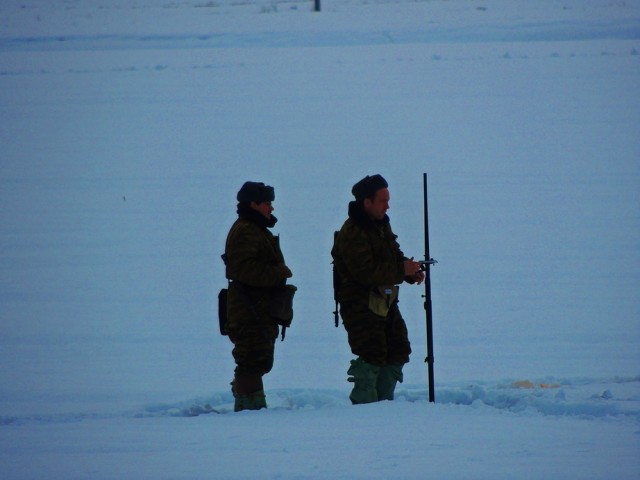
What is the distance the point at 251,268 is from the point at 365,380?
97 cm

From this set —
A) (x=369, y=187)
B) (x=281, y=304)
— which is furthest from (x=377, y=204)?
(x=281, y=304)

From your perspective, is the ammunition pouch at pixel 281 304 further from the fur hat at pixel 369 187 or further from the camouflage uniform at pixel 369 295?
the fur hat at pixel 369 187

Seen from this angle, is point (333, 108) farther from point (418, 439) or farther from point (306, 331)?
point (418, 439)

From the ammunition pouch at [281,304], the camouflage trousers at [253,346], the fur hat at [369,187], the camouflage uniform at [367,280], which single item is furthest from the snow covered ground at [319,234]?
the fur hat at [369,187]

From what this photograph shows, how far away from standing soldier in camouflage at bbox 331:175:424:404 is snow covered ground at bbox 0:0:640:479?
358mm

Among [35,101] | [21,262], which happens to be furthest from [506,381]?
[35,101]

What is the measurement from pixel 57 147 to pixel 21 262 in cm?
628

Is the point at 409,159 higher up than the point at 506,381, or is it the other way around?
the point at 409,159

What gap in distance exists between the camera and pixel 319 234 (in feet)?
41.6

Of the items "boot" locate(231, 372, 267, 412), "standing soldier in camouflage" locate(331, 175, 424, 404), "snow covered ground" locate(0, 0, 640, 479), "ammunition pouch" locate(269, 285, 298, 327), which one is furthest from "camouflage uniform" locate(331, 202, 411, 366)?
"boot" locate(231, 372, 267, 412)

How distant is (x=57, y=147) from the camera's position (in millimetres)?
17797

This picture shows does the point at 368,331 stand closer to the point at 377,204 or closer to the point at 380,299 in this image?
the point at 380,299

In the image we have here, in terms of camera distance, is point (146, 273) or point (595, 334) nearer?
point (595, 334)

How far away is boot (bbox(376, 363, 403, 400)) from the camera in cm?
630
